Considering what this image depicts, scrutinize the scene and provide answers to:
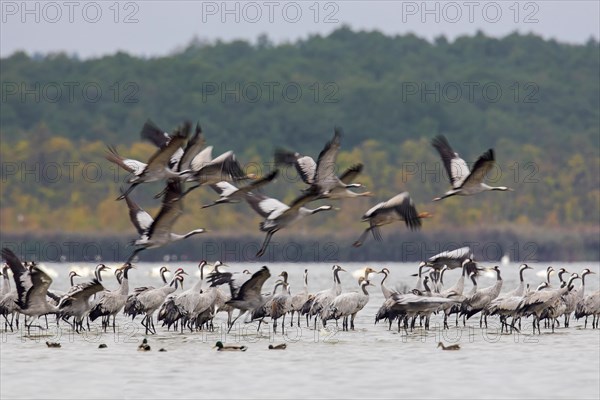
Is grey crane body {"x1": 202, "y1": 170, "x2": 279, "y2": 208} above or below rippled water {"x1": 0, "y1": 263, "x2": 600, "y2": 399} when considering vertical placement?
above

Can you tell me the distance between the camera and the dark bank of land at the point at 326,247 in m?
66.1

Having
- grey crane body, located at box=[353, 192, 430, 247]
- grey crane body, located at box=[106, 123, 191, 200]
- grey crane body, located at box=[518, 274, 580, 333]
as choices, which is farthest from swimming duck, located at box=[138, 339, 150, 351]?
grey crane body, located at box=[518, 274, 580, 333]

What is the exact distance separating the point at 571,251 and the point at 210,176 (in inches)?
2094

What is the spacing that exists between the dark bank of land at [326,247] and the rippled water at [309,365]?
4045cm

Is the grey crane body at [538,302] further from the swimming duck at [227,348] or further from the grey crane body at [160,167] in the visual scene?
the grey crane body at [160,167]

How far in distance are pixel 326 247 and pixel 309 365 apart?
48293 mm

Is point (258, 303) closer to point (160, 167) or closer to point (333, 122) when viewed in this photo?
point (160, 167)

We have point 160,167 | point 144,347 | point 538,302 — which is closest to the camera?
point 160,167

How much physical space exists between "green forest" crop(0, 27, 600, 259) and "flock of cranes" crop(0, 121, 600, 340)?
4010cm

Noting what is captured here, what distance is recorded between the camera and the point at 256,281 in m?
22.7

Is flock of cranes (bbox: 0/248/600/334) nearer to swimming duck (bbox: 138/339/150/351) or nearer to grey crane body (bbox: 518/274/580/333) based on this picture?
grey crane body (bbox: 518/274/580/333)

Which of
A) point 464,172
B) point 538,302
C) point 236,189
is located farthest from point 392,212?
point 538,302

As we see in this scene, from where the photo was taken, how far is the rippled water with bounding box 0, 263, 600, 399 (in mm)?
17312

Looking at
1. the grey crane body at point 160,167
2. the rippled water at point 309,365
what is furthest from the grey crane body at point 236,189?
the rippled water at point 309,365
